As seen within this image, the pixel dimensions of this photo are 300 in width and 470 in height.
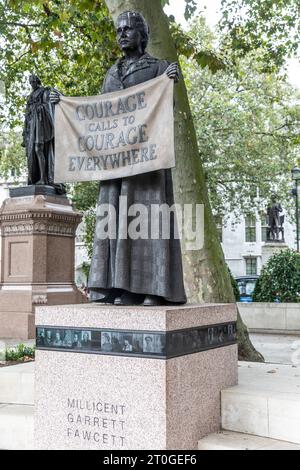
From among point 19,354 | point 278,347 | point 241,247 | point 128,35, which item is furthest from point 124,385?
point 241,247

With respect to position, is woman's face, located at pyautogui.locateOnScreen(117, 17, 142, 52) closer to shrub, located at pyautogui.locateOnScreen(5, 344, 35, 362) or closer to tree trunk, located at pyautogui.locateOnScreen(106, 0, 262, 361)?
tree trunk, located at pyautogui.locateOnScreen(106, 0, 262, 361)

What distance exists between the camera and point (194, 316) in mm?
4383

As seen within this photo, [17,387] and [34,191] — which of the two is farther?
[34,191]

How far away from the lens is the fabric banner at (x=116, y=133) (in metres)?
4.43

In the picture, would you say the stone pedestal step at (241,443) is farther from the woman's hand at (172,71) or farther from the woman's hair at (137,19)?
the woman's hair at (137,19)

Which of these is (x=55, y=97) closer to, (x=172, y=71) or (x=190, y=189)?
(x=172, y=71)

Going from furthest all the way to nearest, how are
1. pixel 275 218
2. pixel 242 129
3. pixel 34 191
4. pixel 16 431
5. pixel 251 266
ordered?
pixel 251 266 → pixel 275 218 → pixel 242 129 → pixel 34 191 → pixel 16 431

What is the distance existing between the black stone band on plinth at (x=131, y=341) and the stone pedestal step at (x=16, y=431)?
0.74 m

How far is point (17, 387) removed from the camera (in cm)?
548

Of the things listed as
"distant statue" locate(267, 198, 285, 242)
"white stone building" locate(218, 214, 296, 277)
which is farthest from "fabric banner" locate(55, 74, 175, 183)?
"white stone building" locate(218, 214, 296, 277)

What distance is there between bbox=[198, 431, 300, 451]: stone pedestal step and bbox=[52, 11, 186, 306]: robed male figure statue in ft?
3.74

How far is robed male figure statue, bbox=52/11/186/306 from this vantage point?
14.9 ft

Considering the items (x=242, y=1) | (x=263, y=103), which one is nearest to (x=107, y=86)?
(x=242, y=1)

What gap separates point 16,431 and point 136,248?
1.96 metres
